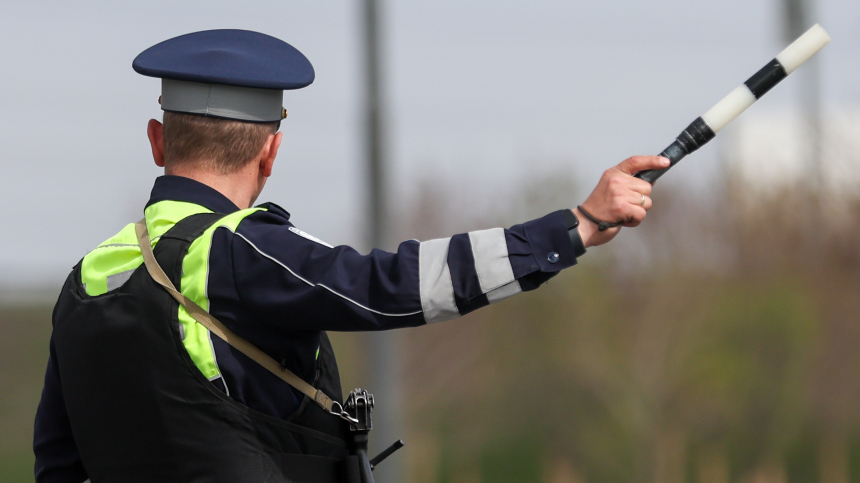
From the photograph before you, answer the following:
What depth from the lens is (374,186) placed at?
466cm

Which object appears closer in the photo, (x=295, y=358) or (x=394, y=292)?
(x=394, y=292)

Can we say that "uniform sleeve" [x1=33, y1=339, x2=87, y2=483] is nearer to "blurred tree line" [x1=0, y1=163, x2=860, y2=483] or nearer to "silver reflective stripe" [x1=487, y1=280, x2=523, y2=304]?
"silver reflective stripe" [x1=487, y1=280, x2=523, y2=304]

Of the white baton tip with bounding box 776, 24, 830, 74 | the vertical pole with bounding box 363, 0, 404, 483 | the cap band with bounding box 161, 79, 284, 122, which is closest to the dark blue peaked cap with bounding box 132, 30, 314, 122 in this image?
the cap band with bounding box 161, 79, 284, 122

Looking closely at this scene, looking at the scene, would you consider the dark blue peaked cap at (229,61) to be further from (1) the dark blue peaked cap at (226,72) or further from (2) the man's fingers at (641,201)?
(2) the man's fingers at (641,201)

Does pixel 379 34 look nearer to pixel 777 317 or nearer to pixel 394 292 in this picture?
pixel 394 292

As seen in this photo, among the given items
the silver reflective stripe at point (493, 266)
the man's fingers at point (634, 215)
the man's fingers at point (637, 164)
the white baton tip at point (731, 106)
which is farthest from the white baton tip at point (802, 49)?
the silver reflective stripe at point (493, 266)

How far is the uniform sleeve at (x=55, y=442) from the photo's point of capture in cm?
194

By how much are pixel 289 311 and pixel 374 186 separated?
10.3 ft

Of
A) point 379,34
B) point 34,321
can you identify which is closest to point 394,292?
point 379,34

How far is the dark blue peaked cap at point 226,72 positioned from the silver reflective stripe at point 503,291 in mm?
676

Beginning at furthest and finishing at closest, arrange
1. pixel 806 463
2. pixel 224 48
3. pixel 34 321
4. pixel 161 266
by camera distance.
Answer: pixel 806 463 < pixel 34 321 < pixel 224 48 < pixel 161 266

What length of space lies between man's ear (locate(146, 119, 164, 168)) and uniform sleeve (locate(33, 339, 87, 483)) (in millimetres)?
493

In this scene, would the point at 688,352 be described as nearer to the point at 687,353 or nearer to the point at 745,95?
the point at 687,353

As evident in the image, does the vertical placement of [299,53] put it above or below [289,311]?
above
